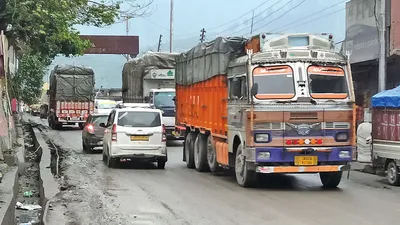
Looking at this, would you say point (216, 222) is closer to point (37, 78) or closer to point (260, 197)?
point (260, 197)

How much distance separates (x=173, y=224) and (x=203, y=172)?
7.69 m

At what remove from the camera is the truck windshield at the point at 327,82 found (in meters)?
12.6

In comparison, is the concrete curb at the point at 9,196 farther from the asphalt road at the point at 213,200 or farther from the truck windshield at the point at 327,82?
the truck windshield at the point at 327,82

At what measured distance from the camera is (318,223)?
902 cm

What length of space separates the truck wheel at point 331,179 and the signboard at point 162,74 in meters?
17.3

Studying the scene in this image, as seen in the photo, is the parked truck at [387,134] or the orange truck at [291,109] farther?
the parked truck at [387,134]

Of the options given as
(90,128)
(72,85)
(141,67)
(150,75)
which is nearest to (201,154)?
(90,128)

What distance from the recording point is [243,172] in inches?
512

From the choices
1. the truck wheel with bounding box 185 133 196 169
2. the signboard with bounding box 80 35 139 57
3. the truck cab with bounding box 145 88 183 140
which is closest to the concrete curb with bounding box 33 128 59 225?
the truck wheel with bounding box 185 133 196 169

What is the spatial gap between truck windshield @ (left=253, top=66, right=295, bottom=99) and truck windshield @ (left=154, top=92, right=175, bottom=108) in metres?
14.5

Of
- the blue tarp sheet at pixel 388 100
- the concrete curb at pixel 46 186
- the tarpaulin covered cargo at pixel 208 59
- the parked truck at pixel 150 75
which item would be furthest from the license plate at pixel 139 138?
the parked truck at pixel 150 75

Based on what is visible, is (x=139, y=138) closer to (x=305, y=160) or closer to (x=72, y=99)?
(x=305, y=160)

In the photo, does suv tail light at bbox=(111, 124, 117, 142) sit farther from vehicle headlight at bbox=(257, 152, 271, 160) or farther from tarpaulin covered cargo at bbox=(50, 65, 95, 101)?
tarpaulin covered cargo at bbox=(50, 65, 95, 101)

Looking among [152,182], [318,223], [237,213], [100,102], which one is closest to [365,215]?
[318,223]
